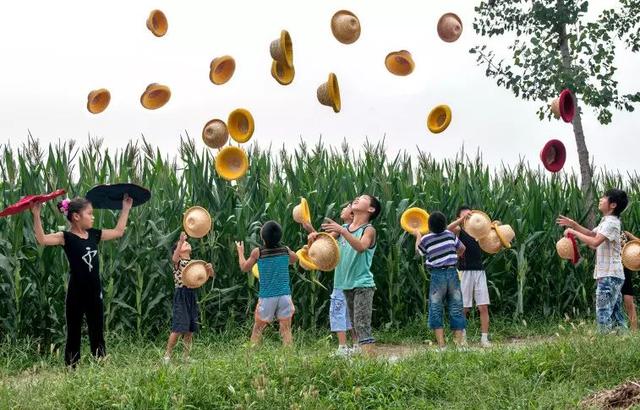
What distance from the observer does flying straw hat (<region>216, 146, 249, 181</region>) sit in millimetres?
10945

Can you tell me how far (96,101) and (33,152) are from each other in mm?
A: 999

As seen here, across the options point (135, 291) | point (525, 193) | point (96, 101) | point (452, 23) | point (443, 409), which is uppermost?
point (452, 23)

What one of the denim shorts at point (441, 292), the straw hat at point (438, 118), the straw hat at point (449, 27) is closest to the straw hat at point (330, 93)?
the straw hat at point (438, 118)

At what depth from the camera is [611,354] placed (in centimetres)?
754

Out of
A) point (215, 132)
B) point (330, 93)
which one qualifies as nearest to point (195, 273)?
point (215, 132)

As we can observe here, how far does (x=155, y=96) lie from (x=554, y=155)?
4.97m

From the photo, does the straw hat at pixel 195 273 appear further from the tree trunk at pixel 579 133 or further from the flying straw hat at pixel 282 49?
the tree trunk at pixel 579 133

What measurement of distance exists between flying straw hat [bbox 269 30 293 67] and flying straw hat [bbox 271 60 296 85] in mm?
60

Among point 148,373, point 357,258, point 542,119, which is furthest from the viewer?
point 542,119

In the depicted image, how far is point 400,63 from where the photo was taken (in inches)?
468

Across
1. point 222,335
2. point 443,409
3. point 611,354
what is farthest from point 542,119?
point 443,409

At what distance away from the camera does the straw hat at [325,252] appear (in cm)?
862

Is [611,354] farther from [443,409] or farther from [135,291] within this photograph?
[135,291]

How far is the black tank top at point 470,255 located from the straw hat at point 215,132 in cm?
308
